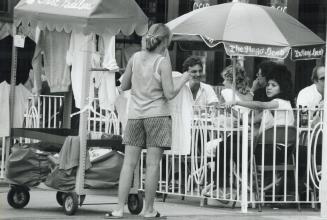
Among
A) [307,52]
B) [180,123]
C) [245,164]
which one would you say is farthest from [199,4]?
[180,123]

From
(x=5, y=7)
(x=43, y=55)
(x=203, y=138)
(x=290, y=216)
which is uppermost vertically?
(x=5, y=7)

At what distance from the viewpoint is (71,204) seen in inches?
396

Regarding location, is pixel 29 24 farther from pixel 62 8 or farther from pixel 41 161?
pixel 41 161

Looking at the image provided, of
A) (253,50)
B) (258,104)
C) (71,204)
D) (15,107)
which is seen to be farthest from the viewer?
(15,107)

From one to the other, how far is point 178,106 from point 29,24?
178 centimetres

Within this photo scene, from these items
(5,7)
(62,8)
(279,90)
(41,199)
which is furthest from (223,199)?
(5,7)

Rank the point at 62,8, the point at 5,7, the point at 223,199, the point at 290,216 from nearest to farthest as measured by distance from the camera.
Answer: the point at 62,8
the point at 290,216
the point at 223,199
the point at 5,7

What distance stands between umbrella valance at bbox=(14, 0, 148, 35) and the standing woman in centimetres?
58

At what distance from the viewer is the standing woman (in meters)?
9.52

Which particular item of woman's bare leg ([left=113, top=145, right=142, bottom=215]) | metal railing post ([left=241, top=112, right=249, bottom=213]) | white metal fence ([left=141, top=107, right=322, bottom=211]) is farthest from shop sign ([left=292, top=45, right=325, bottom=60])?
woman's bare leg ([left=113, top=145, right=142, bottom=215])

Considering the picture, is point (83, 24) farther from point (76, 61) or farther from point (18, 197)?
point (18, 197)

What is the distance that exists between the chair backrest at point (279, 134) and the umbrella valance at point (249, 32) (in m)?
0.82

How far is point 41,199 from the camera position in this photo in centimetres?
1181

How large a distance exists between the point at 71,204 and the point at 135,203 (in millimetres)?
710
